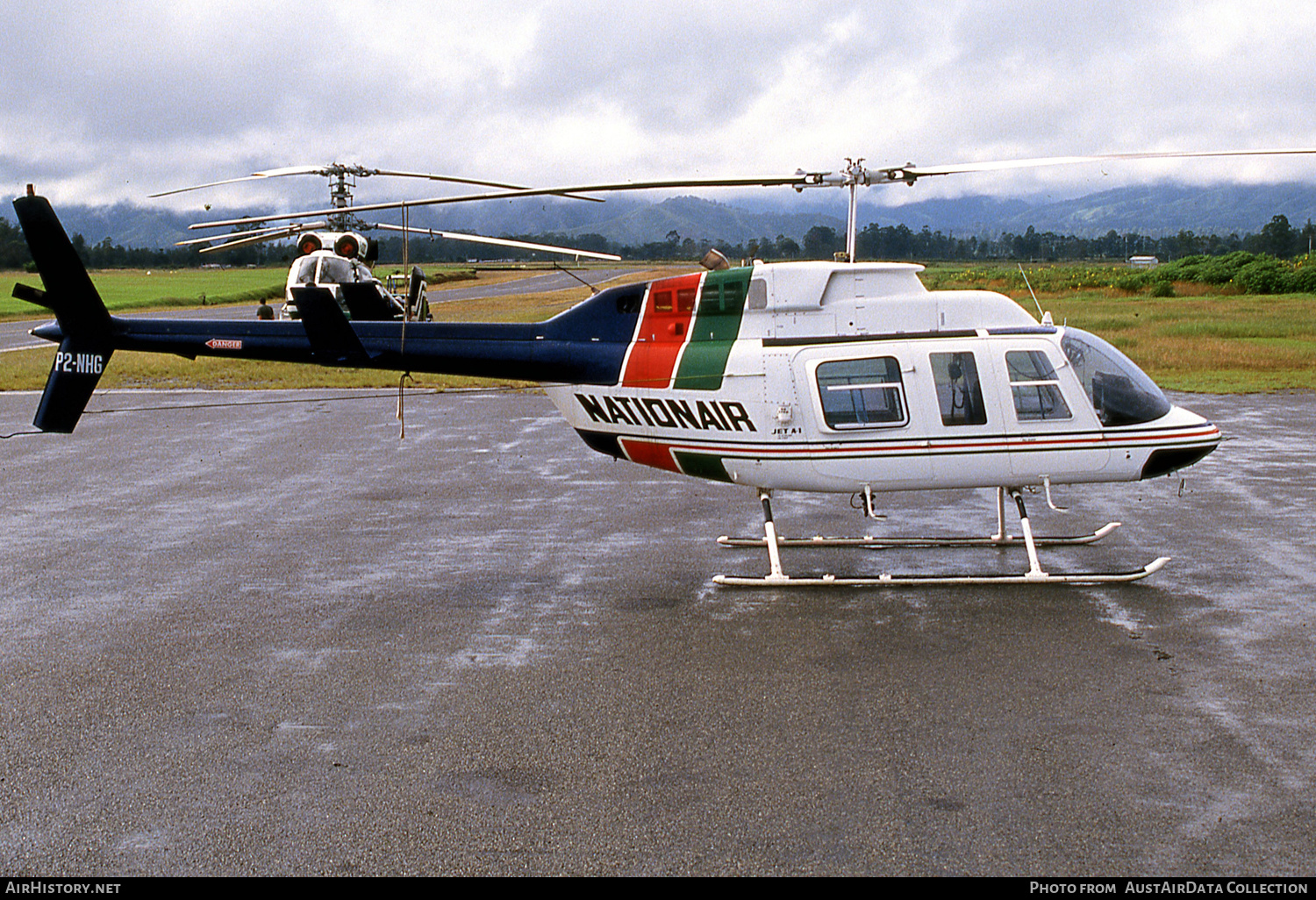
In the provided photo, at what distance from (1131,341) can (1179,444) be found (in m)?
24.9

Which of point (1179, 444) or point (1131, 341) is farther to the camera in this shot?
point (1131, 341)

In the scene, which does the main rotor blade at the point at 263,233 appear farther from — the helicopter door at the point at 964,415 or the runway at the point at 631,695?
the helicopter door at the point at 964,415

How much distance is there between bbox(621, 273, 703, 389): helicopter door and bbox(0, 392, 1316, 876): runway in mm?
1921

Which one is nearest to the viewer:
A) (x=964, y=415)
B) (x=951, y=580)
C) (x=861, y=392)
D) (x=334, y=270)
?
(x=951, y=580)

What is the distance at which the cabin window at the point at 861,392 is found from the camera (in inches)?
397

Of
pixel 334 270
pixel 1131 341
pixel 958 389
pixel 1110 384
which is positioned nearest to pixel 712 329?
pixel 958 389

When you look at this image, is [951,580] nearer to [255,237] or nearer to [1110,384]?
[1110,384]

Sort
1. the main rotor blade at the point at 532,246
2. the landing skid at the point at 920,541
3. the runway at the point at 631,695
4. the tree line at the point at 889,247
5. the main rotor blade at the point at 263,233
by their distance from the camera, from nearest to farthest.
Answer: the runway at the point at 631,695 < the main rotor blade at the point at 532,246 < the landing skid at the point at 920,541 < the tree line at the point at 889,247 < the main rotor blade at the point at 263,233

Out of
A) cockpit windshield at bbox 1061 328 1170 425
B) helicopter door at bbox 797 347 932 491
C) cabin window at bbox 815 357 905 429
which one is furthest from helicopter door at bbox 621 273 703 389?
cockpit windshield at bbox 1061 328 1170 425

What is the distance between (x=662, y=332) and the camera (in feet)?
34.8

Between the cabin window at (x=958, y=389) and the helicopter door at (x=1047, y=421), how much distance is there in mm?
297

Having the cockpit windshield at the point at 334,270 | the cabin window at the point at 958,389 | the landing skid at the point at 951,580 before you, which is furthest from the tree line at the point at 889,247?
the cockpit windshield at the point at 334,270
